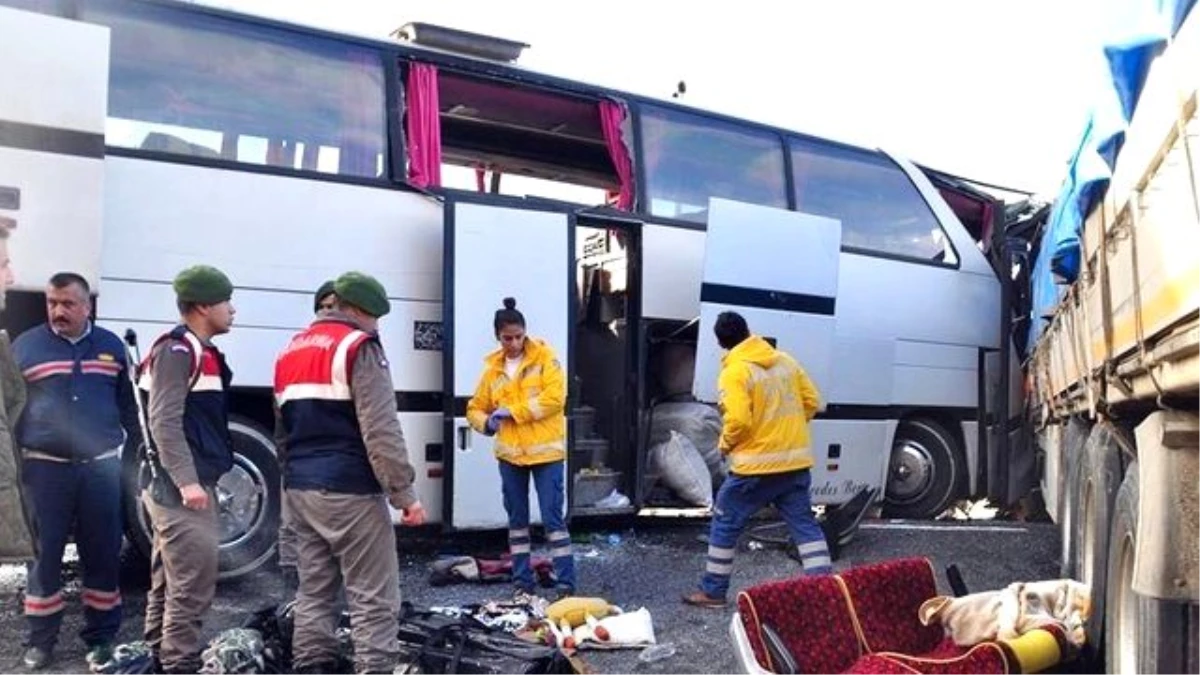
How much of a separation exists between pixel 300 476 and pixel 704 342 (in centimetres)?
356

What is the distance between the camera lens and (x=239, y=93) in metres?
5.75

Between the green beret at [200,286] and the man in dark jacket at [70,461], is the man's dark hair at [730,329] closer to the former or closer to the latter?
the green beret at [200,286]

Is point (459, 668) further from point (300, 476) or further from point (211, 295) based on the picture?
point (211, 295)

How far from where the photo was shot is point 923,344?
335 inches

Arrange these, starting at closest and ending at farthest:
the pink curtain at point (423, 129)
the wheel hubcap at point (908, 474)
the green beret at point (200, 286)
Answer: the green beret at point (200, 286) < the pink curtain at point (423, 129) < the wheel hubcap at point (908, 474)

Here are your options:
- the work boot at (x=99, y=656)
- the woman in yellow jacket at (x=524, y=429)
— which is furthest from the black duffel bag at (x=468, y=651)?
the woman in yellow jacket at (x=524, y=429)

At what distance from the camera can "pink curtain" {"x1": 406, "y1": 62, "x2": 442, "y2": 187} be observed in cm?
630

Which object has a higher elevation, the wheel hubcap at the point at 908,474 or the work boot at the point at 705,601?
the wheel hubcap at the point at 908,474

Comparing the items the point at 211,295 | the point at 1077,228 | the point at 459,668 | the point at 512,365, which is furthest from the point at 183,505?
Answer: the point at 1077,228

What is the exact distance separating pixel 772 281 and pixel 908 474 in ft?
7.68

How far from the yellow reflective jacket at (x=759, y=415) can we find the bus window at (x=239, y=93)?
2380 mm

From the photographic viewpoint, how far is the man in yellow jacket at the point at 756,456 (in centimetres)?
550

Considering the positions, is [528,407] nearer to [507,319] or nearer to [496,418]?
[496,418]

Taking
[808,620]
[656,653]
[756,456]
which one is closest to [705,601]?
[756,456]
